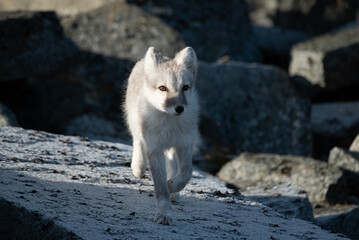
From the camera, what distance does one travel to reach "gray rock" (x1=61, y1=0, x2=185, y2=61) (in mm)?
9477

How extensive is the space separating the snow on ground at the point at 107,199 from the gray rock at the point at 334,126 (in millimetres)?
4711

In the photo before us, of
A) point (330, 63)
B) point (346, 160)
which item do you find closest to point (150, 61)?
point (346, 160)

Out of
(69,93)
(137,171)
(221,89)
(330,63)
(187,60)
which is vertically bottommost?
(69,93)

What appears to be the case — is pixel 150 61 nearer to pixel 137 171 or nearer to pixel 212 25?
pixel 137 171

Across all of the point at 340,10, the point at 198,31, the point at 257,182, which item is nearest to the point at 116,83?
the point at 198,31

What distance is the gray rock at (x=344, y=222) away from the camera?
19.4ft

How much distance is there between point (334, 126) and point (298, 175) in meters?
3.23

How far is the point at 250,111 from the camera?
925 centimetres

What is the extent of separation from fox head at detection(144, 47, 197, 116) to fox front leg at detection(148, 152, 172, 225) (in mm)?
448

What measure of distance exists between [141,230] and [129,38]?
254 inches

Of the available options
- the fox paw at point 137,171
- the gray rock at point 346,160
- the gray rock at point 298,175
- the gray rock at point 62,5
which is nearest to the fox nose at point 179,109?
the fox paw at point 137,171

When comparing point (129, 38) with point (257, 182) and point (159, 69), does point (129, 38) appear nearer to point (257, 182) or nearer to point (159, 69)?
point (257, 182)

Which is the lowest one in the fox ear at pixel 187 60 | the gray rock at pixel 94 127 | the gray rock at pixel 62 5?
the gray rock at pixel 94 127

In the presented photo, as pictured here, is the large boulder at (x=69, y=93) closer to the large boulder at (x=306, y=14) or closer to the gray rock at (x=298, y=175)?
the gray rock at (x=298, y=175)
